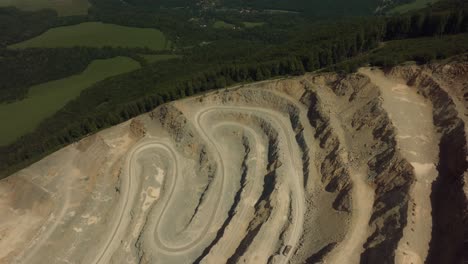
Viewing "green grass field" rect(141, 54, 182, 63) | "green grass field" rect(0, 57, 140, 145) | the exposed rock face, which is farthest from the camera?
"green grass field" rect(141, 54, 182, 63)

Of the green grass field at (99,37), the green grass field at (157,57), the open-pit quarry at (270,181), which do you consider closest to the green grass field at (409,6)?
the green grass field at (157,57)

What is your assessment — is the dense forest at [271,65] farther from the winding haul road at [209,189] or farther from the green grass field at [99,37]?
the green grass field at [99,37]

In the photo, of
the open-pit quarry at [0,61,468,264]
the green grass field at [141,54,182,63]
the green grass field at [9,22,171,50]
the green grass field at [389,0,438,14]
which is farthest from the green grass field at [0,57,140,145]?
the green grass field at [389,0,438,14]

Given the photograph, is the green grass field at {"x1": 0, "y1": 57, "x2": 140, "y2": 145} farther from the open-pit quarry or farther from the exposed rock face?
the exposed rock face

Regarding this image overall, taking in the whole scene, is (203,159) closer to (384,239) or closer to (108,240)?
(108,240)

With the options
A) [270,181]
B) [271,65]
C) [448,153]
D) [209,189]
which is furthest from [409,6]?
[209,189]

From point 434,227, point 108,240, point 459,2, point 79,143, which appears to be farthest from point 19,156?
point 459,2
